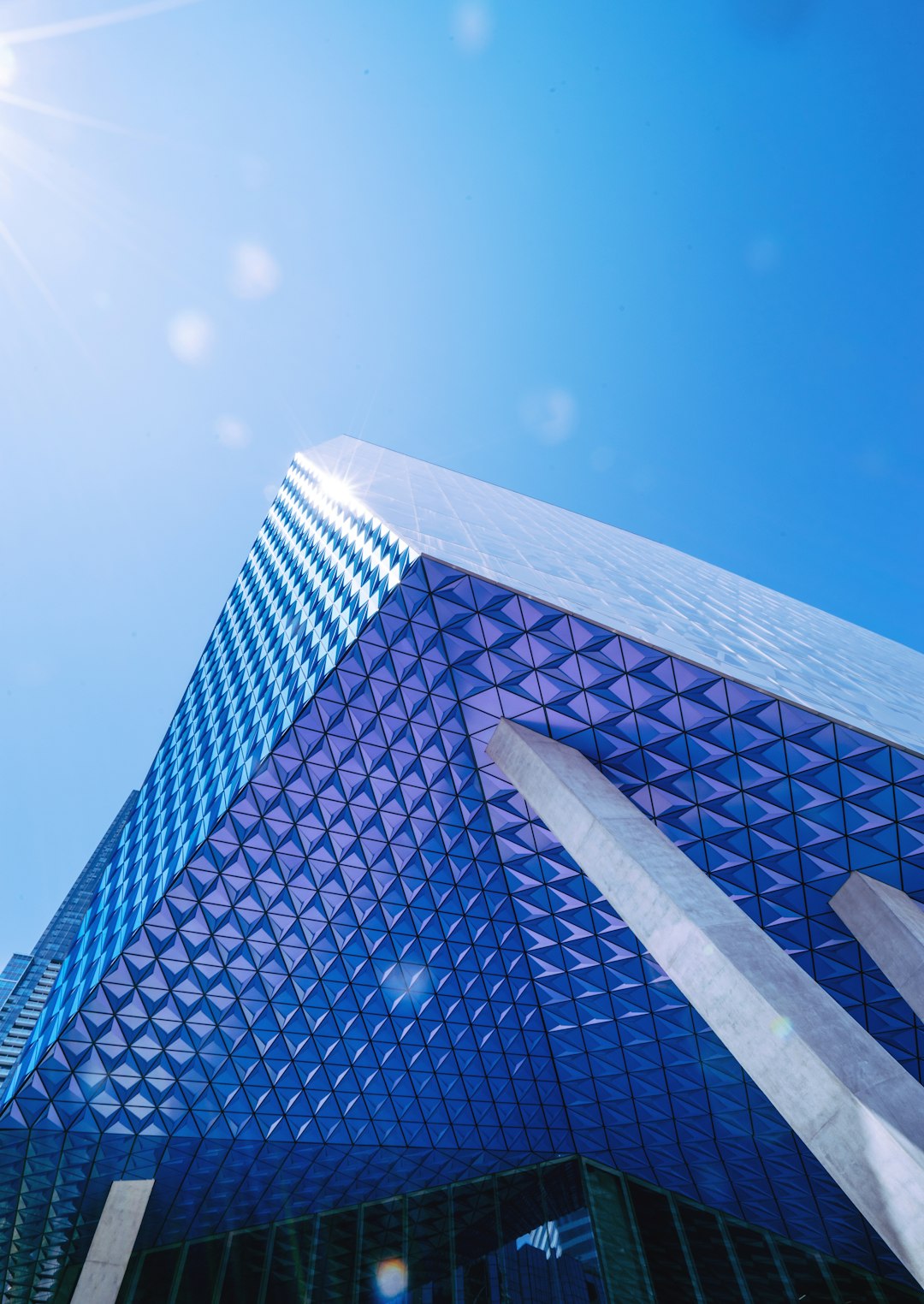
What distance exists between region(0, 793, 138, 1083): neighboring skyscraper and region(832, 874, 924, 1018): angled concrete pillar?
332 feet

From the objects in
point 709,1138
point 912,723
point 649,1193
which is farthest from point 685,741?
point 649,1193

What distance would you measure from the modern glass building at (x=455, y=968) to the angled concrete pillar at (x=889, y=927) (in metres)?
0.45

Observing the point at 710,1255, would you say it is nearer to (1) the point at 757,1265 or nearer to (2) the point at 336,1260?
(1) the point at 757,1265

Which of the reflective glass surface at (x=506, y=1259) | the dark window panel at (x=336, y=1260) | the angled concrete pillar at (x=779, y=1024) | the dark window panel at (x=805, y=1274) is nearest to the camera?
the angled concrete pillar at (x=779, y=1024)

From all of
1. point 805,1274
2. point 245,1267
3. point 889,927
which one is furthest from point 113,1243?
point 889,927

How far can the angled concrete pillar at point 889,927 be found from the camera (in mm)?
14406

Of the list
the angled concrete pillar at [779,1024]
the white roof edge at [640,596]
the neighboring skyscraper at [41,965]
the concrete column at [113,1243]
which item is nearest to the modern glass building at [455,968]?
the white roof edge at [640,596]

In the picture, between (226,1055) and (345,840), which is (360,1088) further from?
(345,840)

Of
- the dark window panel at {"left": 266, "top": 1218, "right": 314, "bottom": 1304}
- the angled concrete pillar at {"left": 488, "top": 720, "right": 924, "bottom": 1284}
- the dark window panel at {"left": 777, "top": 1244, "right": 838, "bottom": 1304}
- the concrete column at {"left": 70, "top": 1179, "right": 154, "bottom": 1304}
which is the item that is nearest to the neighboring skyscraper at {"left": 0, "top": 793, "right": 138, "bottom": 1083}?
the concrete column at {"left": 70, "top": 1179, "right": 154, "bottom": 1304}

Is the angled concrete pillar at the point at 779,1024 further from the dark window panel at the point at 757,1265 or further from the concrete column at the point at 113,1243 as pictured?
the concrete column at the point at 113,1243

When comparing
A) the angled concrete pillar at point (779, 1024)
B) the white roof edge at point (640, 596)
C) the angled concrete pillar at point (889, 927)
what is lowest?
the angled concrete pillar at point (779, 1024)

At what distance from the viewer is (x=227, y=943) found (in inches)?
809

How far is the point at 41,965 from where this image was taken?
11144 cm

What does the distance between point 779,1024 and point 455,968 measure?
14.8 meters
